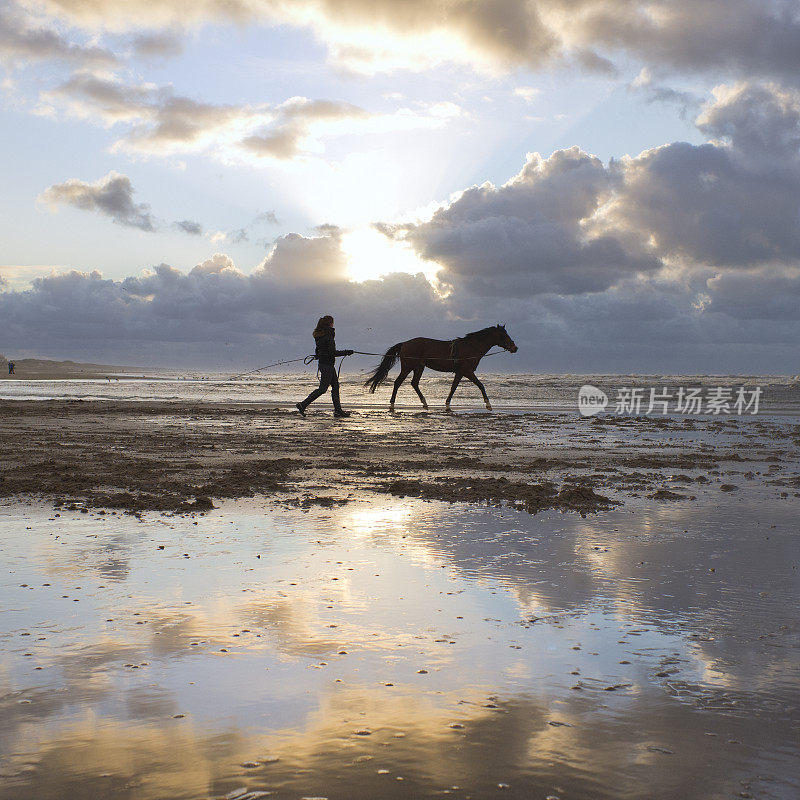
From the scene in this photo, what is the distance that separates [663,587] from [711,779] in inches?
79.0

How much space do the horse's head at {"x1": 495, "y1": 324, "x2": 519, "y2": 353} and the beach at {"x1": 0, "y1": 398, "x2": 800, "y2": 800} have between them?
45.1 feet

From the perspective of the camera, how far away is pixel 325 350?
17.4 meters

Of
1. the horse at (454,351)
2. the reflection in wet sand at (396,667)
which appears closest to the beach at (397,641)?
the reflection in wet sand at (396,667)

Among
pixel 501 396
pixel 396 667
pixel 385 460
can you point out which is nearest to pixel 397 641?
pixel 396 667

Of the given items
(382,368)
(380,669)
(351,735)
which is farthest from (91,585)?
(382,368)

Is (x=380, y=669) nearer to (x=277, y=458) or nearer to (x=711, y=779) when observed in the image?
(x=711, y=779)

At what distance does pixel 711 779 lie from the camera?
206 cm

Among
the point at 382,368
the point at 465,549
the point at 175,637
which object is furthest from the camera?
the point at 382,368

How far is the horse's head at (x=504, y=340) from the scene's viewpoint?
21.1 m

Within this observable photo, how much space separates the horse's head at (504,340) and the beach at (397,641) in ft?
45.1

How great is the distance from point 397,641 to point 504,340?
18471 mm

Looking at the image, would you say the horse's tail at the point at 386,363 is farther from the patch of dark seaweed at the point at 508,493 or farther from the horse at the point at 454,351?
the patch of dark seaweed at the point at 508,493

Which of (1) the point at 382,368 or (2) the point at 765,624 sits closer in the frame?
(2) the point at 765,624

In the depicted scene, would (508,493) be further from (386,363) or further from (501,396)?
(501,396)
